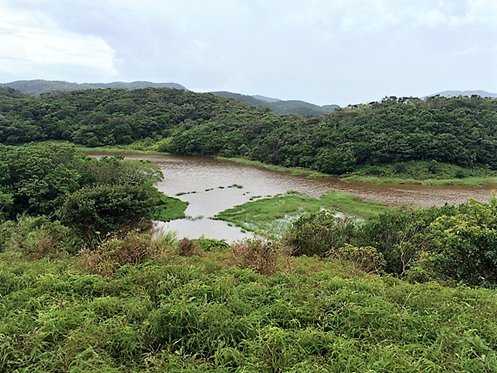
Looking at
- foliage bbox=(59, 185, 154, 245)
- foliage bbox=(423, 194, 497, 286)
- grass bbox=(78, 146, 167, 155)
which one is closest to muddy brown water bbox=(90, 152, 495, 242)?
foliage bbox=(59, 185, 154, 245)

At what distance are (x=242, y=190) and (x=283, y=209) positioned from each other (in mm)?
6339

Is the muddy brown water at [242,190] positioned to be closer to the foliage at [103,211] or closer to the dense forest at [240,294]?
the foliage at [103,211]

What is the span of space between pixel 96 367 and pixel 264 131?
43.4m

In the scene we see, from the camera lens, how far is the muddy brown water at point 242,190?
16375 millimetres

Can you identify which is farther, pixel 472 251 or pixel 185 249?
pixel 185 249

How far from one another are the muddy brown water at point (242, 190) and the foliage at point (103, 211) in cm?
333

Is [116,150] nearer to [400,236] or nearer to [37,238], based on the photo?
[37,238]

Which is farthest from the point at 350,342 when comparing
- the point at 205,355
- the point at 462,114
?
the point at 462,114

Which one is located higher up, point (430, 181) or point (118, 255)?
point (430, 181)

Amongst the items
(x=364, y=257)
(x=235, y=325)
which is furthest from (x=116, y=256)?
(x=364, y=257)

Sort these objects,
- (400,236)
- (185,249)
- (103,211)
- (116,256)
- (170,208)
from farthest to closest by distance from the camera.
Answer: (170,208)
(103,211)
(400,236)
(185,249)
(116,256)

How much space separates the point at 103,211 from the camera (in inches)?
436

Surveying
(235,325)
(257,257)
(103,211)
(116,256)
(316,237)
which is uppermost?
(235,325)

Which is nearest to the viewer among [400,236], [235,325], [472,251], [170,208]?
[235,325]
